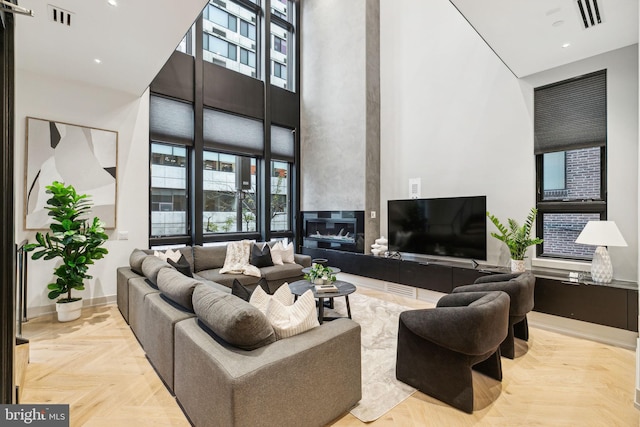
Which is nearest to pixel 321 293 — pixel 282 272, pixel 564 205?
pixel 282 272

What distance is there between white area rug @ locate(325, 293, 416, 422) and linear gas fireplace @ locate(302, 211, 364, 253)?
54.4 inches

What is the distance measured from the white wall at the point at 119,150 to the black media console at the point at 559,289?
406cm

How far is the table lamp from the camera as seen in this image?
9.48ft

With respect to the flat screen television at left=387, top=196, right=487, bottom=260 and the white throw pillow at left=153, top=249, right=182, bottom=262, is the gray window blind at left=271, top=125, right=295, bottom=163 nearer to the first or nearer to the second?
the flat screen television at left=387, top=196, right=487, bottom=260

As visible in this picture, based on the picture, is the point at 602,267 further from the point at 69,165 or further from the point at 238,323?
the point at 69,165

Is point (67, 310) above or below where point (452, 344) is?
below

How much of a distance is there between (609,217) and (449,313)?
8.85ft

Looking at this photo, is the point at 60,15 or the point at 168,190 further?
the point at 168,190

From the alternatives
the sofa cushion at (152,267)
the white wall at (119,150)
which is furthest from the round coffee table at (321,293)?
the white wall at (119,150)

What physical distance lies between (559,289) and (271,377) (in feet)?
10.8

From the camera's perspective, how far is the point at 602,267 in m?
3.06

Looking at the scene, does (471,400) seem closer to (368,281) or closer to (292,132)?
(368,281)

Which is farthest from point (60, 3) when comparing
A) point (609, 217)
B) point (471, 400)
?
point (609, 217)

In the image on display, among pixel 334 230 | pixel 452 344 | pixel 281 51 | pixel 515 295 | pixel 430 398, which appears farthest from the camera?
pixel 281 51
